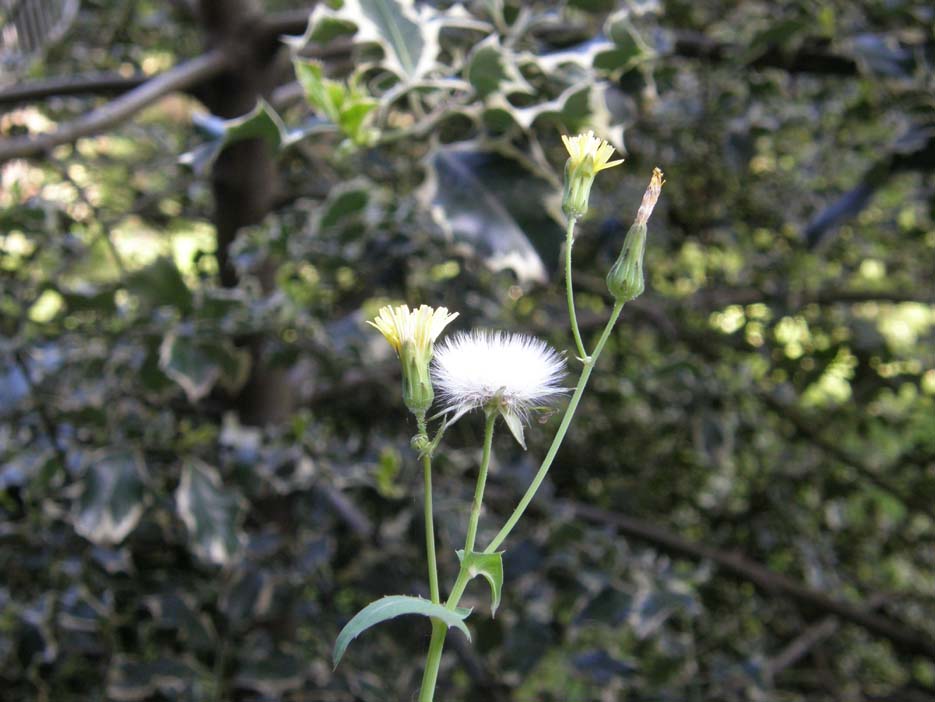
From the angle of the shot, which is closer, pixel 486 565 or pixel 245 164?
pixel 486 565

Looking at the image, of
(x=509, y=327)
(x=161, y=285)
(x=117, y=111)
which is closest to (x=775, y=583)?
(x=509, y=327)

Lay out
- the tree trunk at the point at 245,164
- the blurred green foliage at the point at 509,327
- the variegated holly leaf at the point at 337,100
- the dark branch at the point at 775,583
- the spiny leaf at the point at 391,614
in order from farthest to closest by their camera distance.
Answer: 1. the dark branch at the point at 775,583
2. the tree trunk at the point at 245,164
3. the blurred green foliage at the point at 509,327
4. the variegated holly leaf at the point at 337,100
5. the spiny leaf at the point at 391,614

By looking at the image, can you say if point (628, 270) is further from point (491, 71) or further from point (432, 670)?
point (491, 71)

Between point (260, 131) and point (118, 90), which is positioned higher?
point (260, 131)

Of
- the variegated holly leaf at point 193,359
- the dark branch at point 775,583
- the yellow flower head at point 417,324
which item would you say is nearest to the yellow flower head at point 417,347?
the yellow flower head at point 417,324

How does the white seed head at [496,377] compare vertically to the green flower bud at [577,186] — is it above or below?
below

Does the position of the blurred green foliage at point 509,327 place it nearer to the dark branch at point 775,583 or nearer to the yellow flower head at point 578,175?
the dark branch at point 775,583
